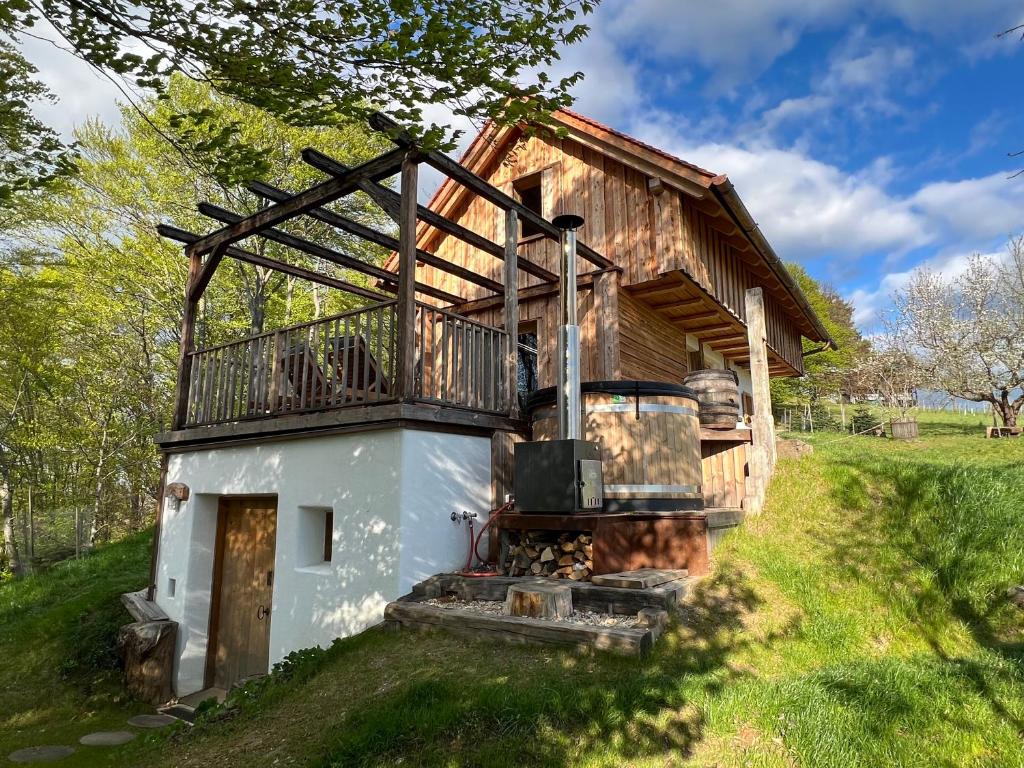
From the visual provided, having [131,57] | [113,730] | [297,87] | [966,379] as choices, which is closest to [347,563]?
[113,730]

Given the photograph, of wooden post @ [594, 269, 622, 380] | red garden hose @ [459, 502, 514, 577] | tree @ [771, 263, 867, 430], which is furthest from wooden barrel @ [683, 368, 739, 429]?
tree @ [771, 263, 867, 430]

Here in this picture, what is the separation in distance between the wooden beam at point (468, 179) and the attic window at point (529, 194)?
7.13ft

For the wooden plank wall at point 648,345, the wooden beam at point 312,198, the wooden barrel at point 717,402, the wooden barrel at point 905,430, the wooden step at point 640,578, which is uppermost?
the wooden beam at point 312,198

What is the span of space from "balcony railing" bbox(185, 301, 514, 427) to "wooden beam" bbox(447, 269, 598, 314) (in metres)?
2.25

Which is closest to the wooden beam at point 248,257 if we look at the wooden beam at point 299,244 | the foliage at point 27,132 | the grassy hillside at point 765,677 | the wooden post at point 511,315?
the wooden beam at point 299,244

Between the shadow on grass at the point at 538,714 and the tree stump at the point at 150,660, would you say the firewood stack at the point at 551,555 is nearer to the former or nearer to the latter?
the shadow on grass at the point at 538,714

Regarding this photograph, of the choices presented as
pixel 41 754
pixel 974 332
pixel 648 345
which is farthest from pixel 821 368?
pixel 41 754

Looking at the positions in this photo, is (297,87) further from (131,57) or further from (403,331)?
(403,331)

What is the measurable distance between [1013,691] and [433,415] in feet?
15.5

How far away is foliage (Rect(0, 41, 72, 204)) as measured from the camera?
544 cm

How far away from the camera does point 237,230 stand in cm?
780

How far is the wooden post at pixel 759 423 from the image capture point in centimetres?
671

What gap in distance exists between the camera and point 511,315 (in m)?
7.26

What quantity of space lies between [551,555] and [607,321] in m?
4.37
